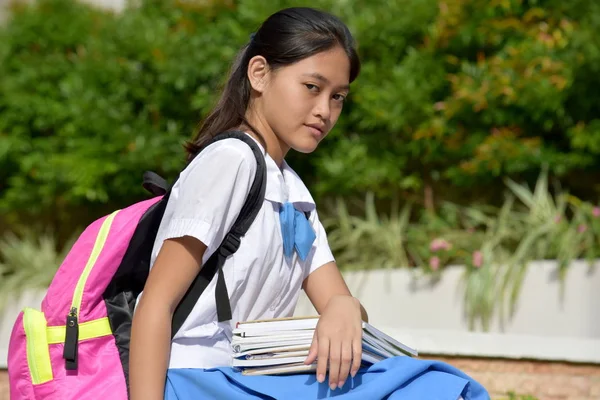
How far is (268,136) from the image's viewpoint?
7.64 ft

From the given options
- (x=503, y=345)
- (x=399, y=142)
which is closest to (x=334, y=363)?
(x=503, y=345)

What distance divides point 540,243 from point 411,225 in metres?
1.09

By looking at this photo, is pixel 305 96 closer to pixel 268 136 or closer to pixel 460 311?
pixel 268 136

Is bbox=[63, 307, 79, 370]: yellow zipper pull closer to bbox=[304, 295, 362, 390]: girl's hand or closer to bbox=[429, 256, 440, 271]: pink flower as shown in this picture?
A: bbox=[304, 295, 362, 390]: girl's hand

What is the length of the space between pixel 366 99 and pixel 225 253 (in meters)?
4.32

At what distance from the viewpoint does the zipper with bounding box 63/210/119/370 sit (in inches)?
81.9

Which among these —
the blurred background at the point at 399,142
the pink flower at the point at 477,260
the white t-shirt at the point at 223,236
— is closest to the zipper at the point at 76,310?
→ the white t-shirt at the point at 223,236

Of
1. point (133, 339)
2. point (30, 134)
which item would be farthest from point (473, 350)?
A: point (30, 134)

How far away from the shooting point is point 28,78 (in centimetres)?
693

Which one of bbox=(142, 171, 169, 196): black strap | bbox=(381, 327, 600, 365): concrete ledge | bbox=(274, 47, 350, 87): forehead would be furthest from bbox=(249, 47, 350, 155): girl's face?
bbox=(381, 327, 600, 365): concrete ledge

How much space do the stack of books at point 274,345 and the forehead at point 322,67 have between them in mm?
626

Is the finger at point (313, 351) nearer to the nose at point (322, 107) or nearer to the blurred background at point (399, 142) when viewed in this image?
the nose at point (322, 107)

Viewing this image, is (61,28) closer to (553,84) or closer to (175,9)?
(175,9)

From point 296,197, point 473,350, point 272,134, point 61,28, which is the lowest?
point 473,350
